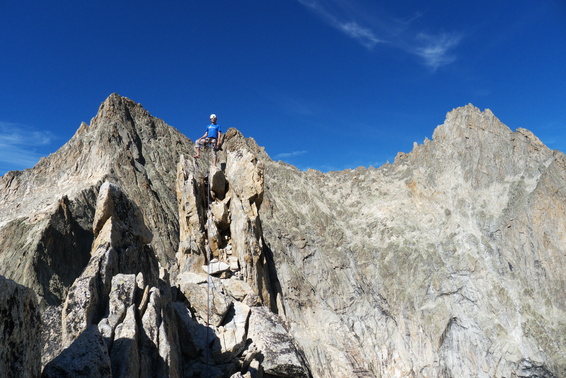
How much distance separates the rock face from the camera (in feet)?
43.5

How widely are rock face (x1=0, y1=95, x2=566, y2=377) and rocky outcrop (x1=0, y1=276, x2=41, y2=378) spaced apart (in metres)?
3.87

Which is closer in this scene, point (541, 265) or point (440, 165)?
point (541, 265)

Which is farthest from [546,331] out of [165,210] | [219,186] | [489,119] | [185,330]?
[185,330]

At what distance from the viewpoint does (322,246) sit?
99938mm

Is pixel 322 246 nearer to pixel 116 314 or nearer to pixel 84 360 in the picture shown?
pixel 116 314

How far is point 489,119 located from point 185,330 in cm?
11920

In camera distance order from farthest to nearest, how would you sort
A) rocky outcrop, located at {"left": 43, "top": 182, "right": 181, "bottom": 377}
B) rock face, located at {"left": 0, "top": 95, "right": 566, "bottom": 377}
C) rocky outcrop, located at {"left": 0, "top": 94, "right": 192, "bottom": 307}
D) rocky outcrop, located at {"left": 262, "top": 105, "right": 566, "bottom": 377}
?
rocky outcrop, located at {"left": 262, "top": 105, "right": 566, "bottom": 377}, rocky outcrop, located at {"left": 0, "top": 94, "right": 192, "bottom": 307}, rock face, located at {"left": 0, "top": 95, "right": 566, "bottom": 377}, rocky outcrop, located at {"left": 43, "top": 182, "right": 181, "bottom": 377}

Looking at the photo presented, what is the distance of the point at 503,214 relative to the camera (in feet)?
321

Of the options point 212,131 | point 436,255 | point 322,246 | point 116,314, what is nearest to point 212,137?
point 212,131

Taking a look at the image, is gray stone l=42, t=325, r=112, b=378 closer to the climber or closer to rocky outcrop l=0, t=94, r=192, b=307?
the climber

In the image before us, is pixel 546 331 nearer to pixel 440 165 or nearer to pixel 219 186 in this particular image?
pixel 440 165

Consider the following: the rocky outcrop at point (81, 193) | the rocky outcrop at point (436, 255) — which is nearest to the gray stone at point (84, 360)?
the rocky outcrop at point (81, 193)

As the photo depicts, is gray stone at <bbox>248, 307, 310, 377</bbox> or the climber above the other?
the climber

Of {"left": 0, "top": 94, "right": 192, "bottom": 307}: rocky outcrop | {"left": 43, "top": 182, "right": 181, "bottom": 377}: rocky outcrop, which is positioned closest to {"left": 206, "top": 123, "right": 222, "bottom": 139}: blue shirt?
{"left": 43, "top": 182, "right": 181, "bottom": 377}: rocky outcrop
